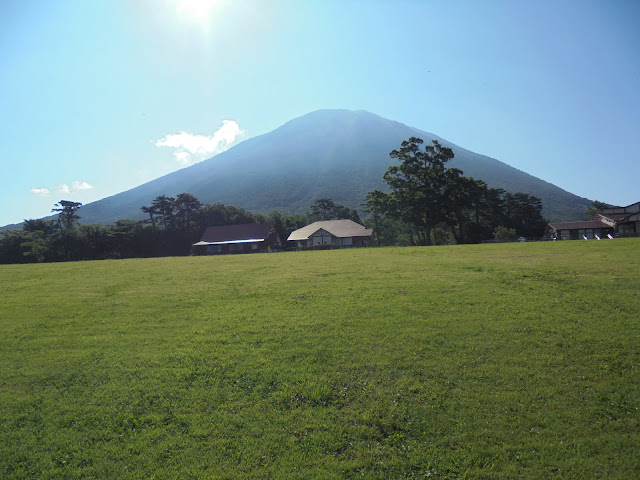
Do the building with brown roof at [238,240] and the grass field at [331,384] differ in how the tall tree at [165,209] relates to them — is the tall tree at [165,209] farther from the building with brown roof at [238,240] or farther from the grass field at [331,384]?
the grass field at [331,384]

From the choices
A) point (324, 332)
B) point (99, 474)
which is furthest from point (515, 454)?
point (99, 474)

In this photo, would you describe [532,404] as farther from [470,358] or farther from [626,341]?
[626,341]

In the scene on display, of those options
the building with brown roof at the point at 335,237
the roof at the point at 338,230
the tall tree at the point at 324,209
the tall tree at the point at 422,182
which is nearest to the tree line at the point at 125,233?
the tall tree at the point at 324,209

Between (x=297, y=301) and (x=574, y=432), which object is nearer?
(x=574, y=432)

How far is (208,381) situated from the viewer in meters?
6.02

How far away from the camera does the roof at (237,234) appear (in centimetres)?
5741

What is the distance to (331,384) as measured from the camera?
5.79 metres

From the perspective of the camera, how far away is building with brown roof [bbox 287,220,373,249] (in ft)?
176

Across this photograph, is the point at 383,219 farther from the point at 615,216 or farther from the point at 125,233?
the point at 125,233

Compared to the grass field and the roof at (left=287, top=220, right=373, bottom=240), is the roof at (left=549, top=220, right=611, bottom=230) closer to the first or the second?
the roof at (left=287, top=220, right=373, bottom=240)

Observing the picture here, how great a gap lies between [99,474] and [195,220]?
67.6 meters

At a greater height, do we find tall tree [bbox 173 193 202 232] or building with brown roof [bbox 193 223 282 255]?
tall tree [bbox 173 193 202 232]

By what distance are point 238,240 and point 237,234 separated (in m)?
2.03

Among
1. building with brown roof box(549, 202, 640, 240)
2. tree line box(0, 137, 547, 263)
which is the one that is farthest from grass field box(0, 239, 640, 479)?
building with brown roof box(549, 202, 640, 240)
